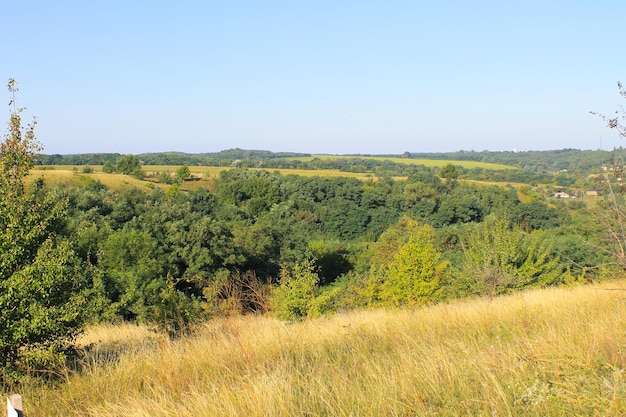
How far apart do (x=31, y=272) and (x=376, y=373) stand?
3649 mm

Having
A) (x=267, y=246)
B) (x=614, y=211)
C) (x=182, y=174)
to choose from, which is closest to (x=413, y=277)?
(x=614, y=211)

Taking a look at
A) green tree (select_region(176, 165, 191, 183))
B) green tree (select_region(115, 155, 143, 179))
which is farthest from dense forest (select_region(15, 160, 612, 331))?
green tree (select_region(115, 155, 143, 179))

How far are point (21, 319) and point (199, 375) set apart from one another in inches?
76.7

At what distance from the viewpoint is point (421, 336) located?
17.9 ft

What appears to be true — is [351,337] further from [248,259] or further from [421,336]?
[248,259]

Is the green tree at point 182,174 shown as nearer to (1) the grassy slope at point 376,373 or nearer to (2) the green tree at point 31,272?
(2) the green tree at point 31,272

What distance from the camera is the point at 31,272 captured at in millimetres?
4930

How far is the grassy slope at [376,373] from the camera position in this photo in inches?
123

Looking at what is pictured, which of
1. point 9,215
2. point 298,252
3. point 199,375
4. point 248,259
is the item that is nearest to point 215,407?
point 199,375

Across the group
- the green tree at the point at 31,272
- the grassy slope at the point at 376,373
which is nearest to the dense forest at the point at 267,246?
the green tree at the point at 31,272

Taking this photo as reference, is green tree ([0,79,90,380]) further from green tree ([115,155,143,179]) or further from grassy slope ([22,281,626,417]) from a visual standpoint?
green tree ([115,155,143,179])

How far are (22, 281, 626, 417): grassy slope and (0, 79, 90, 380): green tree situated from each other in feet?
2.15

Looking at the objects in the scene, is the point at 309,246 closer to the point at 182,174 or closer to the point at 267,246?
the point at 267,246

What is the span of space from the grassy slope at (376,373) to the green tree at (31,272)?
655 mm
